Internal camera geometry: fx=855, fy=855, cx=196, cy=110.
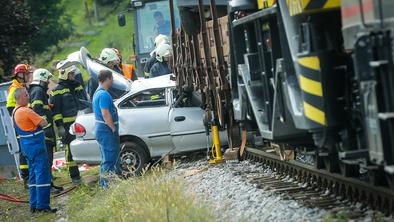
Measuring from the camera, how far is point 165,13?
73.3 ft

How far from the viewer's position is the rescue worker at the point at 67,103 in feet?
52.4

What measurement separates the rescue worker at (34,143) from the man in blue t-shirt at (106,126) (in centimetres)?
87

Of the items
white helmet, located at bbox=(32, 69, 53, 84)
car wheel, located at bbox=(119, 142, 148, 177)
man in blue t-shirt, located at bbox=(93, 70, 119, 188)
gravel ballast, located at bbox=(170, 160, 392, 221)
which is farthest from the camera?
white helmet, located at bbox=(32, 69, 53, 84)

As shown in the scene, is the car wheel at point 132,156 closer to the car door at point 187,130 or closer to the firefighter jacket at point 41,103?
the car door at point 187,130

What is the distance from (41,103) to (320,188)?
6417 mm

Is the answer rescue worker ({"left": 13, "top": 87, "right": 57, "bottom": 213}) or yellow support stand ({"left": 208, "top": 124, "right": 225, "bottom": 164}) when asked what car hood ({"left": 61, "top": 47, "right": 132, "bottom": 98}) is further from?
rescue worker ({"left": 13, "top": 87, "right": 57, "bottom": 213})

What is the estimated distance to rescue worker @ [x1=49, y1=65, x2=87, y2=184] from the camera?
16.0 m

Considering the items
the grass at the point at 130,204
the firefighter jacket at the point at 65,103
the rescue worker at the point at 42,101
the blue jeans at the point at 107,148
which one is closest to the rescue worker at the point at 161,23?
the firefighter jacket at the point at 65,103

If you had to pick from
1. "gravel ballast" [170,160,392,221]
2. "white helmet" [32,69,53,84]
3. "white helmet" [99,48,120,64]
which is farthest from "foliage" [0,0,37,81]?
"gravel ballast" [170,160,392,221]

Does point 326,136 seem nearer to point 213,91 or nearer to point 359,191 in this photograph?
point 359,191

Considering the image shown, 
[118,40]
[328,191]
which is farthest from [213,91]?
[118,40]

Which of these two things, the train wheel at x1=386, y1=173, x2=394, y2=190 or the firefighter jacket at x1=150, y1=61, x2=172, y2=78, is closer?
the train wheel at x1=386, y1=173, x2=394, y2=190

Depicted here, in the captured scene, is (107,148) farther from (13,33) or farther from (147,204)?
(13,33)

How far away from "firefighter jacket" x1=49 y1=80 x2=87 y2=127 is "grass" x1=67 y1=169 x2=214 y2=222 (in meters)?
4.02
